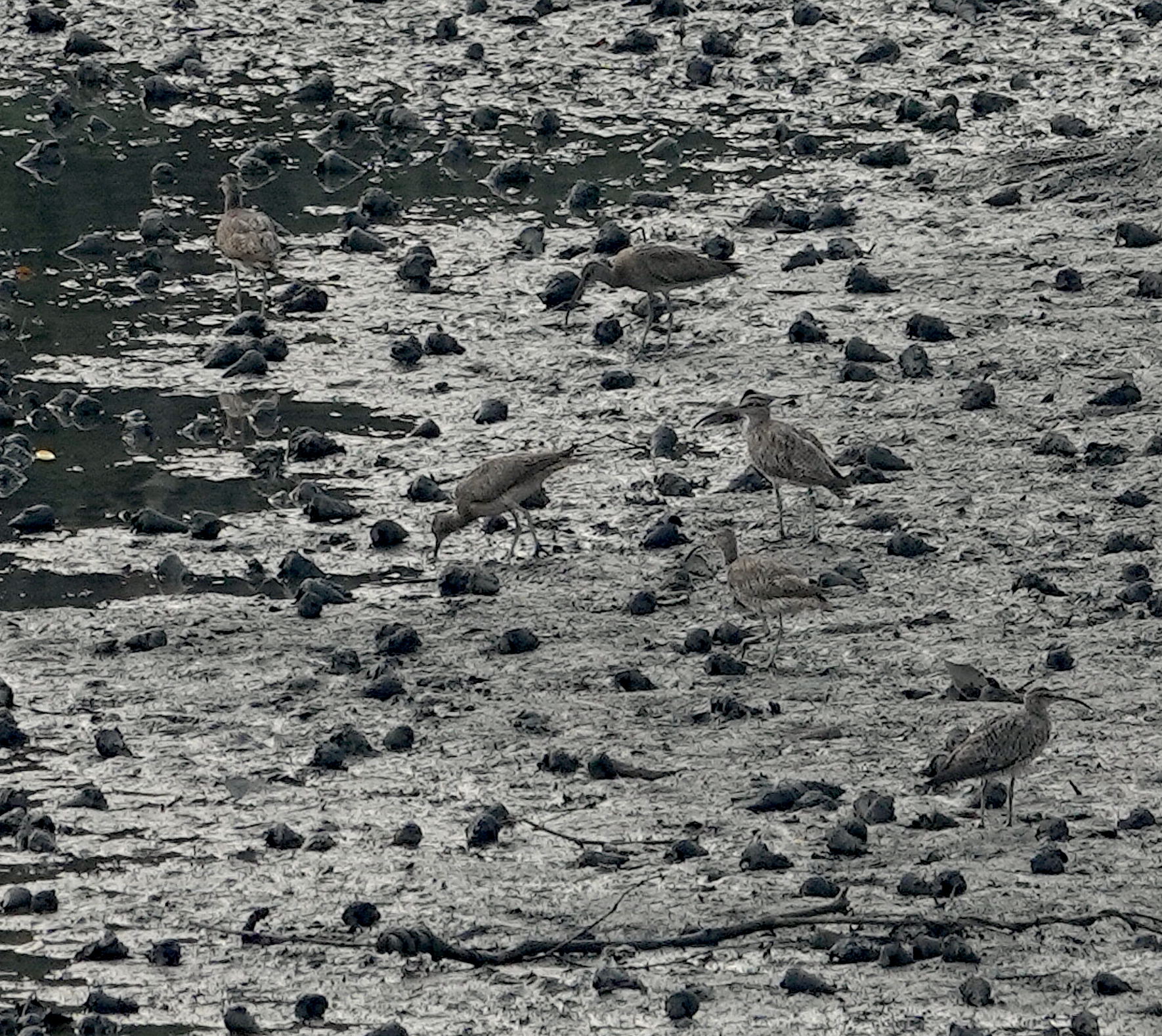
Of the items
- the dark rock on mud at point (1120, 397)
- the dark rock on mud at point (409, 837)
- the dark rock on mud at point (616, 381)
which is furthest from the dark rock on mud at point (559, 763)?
the dark rock on mud at point (1120, 397)

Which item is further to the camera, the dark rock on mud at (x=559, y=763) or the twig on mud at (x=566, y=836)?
the dark rock on mud at (x=559, y=763)

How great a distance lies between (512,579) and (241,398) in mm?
3191

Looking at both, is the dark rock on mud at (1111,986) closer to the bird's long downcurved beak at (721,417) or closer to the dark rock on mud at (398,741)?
the dark rock on mud at (398,741)

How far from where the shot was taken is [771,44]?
2281cm

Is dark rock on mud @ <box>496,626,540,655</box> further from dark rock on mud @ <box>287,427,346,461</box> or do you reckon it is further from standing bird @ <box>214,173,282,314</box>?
standing bird @ <box>214,173,282,314</box>

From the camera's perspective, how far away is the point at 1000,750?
10.1 m

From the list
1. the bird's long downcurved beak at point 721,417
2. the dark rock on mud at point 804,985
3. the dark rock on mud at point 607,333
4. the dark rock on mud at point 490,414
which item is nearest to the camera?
the dark rock on mud at point 804,985

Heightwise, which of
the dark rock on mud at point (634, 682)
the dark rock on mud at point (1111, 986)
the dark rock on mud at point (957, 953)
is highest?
the dark rock on mud at point (1111, 986)

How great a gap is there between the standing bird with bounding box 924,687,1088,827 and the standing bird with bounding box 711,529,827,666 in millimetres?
1754

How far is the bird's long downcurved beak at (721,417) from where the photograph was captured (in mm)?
14328

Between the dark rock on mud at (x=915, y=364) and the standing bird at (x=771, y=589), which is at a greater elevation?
the standing bird at (x=771, y=589)

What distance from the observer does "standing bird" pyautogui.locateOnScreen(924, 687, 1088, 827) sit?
33.3ft

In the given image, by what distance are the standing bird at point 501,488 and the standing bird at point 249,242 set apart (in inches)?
156

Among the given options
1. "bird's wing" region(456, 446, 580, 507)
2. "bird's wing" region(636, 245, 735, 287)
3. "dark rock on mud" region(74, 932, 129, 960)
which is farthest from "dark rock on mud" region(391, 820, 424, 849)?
"bird's wing" region(636, 245, 735, 287)
